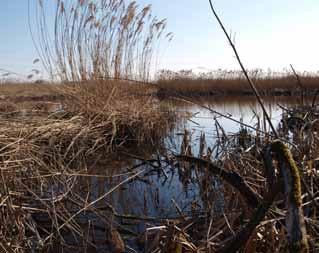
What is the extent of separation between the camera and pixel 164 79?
8.38 m

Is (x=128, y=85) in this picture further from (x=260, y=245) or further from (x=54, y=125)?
(x=260, y=245)

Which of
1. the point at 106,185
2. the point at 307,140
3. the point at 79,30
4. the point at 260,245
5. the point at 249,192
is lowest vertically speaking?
the point at 106,185

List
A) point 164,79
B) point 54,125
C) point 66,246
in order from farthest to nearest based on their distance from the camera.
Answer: point 164,79 → point 54,125 → point 66,246

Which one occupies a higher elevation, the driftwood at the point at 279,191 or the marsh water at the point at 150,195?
the driftwood at the point at 279,191

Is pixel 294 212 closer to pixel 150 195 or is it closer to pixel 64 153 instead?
pixel 150 195

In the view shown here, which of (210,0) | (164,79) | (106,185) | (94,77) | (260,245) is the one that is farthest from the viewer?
(164,79)

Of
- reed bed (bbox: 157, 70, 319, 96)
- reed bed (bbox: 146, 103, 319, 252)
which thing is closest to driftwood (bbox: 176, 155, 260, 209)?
reed bed (bbox: 146, 103, 319, 252)

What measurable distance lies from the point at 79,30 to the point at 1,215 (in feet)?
12.3

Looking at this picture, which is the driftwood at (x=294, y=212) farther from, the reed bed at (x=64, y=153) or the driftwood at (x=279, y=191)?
the reed bed at (x=64, y=153)

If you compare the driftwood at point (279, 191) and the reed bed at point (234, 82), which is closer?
the driftwood at point (279, 191)

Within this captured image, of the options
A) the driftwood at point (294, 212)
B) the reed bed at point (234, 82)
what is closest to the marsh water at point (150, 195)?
the driftwood at point (294, 212)

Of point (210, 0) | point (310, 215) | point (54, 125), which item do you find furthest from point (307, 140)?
point (54, 125)

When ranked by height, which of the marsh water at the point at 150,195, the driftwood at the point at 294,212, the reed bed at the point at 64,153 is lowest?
the marsh water at the point at 150,195

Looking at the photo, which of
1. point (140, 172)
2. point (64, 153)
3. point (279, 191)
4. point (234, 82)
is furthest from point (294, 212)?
point (234, 82)
